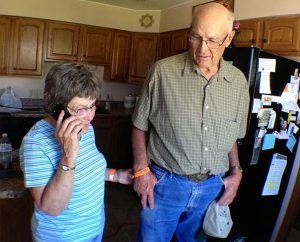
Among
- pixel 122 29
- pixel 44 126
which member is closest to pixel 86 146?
pixel 44 126

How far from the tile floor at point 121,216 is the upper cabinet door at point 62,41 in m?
1.61

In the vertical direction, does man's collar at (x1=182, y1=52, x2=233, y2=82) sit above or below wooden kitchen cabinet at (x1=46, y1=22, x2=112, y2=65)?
below

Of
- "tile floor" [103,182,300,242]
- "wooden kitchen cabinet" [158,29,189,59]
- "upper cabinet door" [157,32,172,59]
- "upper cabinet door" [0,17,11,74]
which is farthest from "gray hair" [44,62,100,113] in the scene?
"upper cabinet door" [157,32,172,59]

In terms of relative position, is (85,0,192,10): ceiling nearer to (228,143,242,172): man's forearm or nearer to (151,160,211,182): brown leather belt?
(228,143,242,172): man's forearm

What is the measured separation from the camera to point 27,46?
3.44 metres

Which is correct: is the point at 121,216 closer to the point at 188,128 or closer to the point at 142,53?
the point at 188,128

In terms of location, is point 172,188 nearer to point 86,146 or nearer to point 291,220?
point 86,146

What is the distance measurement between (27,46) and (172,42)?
1653 millimetres

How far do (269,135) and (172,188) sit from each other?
1083 millimetres

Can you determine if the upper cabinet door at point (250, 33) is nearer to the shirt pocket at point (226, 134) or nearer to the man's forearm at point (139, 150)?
the shirt pocket at point (226, 134)

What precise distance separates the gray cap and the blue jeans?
0.02 metres

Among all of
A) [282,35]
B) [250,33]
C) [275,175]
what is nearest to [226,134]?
[275,175]

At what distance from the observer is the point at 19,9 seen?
11.0 ft

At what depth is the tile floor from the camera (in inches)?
99.0
